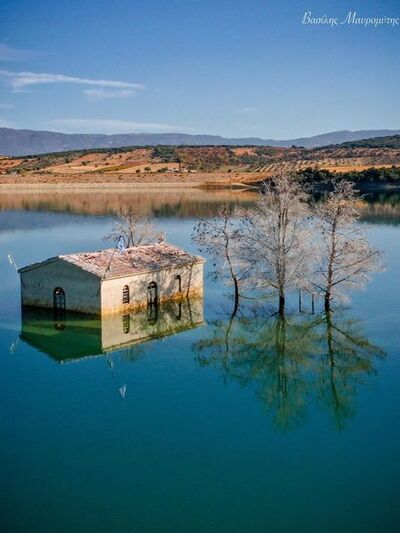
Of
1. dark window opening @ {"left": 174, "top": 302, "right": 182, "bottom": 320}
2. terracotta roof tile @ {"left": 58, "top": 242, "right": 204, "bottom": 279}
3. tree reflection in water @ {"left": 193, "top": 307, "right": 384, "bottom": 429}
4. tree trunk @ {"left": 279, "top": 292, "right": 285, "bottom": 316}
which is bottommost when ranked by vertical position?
tree reflection in water @ {"left": 193, "top": 307, "right": 384, "bottom": 429}

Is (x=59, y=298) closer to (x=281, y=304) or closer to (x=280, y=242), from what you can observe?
(x=281, y=304)

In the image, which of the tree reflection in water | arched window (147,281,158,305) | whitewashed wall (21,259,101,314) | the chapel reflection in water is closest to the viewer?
the tree reflection in water

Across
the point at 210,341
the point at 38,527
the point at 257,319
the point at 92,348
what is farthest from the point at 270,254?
the point at 38,527

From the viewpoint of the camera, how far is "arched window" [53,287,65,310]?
29.7m

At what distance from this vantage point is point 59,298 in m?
29.8

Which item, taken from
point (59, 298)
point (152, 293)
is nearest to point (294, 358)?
point (152, 293)

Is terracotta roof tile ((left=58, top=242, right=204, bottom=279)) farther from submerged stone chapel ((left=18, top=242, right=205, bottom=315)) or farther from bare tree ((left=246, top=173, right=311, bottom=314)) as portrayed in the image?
bare tree ((left=246, top=173, right=311, bottom=314))

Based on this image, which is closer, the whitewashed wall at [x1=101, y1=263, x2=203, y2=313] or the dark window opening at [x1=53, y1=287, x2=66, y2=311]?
the whitewashed wall at [x1=101, y1=263, x2=203, y2=313]

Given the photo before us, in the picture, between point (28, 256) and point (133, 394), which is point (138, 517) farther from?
point (28, 256)

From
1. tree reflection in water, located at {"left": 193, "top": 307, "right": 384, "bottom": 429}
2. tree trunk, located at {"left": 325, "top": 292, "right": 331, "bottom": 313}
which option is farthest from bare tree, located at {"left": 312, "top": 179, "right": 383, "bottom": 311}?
tree reflection in water, located at {"left": 193, "top": 307, "right": 384, "bottom": 429}

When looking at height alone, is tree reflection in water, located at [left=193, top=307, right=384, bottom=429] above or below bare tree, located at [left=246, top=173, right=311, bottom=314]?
below

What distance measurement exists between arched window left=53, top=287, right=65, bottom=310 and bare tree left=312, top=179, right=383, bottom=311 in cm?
1110

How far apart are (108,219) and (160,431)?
55480 mm

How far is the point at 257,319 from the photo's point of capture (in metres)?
29.7
